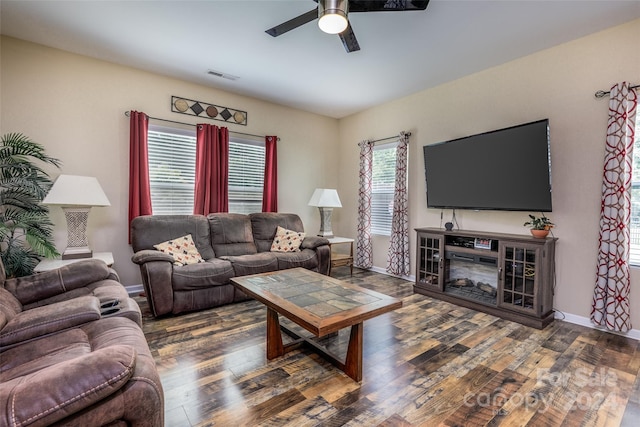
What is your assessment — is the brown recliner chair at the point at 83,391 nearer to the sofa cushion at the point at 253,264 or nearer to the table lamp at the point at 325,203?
the sofa cushion at the point at 253,264

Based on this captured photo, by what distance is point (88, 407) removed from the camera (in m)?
0.96

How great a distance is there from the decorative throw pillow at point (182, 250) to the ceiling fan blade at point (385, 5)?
9.33 ft

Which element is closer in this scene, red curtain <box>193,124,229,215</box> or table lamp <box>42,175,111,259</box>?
table lamp <box>42,175,111,259</box>

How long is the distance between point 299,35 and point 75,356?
2938mm

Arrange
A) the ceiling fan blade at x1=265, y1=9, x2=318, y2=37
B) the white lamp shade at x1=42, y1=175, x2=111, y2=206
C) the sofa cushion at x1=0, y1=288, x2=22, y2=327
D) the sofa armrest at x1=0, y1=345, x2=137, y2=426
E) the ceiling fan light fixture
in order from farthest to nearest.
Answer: the white lamp shade at x1=42, y1=175, x2=111, y2=206 < the ceiling fan blade at x1=265, y1=9, x2=318, y2=37 < the ceiling fan light fixture < the sofa cushion at x1=0, y1=288, x2=22, y2=327 < the sofa armrest at x1=0, y1=345, x2=137, y2=426

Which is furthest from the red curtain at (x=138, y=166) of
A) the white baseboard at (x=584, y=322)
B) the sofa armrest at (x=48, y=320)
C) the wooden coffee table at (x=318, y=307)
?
the white baseboard at (x=584, y=322)

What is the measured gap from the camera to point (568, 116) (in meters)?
2.96

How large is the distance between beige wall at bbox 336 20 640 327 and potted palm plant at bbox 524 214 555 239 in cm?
13

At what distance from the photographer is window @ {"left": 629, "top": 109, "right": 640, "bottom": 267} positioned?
2592 mm

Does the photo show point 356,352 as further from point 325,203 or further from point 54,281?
point 325,203

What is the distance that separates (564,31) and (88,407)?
4.20 meters

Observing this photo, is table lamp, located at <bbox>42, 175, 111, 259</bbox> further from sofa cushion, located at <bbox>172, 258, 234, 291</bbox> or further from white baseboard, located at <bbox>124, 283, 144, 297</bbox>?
sofa cushion, located at <bbox>172, 258, 234, 291</bbox>

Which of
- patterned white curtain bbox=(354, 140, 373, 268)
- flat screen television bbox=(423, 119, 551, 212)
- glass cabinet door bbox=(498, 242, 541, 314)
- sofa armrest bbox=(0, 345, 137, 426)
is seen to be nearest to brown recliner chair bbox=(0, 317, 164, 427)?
sofa armrest bbox=(0, 345, 137, 426)
